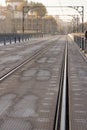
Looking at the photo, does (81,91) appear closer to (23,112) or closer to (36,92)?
(36,92)

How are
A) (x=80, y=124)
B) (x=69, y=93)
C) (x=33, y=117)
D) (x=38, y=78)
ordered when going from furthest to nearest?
(x=38, y=78), (x=69, y=93), (x=33, y=117), (x=80, y=124)

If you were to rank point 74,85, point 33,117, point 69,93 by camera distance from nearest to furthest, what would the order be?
1. point 33,117
2. point 69,93
3. point 74,85

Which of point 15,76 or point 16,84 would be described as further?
point 15,76

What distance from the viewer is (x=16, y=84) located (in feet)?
43.2

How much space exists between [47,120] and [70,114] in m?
0.75

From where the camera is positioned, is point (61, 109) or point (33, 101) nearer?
point (61, 109)

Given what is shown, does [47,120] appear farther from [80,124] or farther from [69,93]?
[69,93]

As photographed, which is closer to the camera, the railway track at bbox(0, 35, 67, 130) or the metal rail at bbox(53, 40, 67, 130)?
the metal rail at bbox(53, 40, 67, 130)

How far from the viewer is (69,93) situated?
11164 millimetres

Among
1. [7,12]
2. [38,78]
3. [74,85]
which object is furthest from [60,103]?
[7,12]

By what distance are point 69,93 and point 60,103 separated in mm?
1657

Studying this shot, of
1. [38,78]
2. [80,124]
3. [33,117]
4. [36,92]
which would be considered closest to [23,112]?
[33,117]

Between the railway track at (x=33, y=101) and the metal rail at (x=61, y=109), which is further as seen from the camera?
the railway track at (x=33, y=101)

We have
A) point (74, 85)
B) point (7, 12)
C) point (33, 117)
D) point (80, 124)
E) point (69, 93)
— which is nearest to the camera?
point (80, 124)
